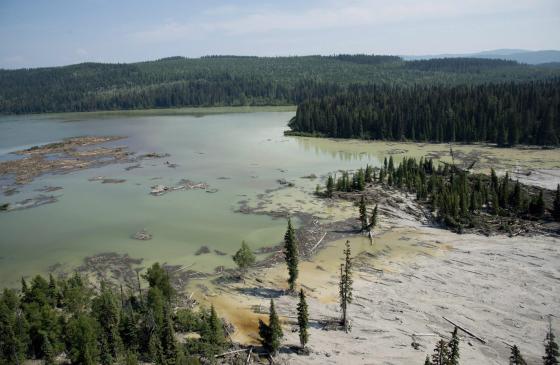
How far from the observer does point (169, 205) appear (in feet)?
174

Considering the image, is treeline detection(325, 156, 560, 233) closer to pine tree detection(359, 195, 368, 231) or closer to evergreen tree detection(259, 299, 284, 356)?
pine tree detection(359, 195, 368, 231)

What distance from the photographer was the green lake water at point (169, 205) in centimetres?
4028

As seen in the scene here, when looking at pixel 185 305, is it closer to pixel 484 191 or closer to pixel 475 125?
pixel 484 191

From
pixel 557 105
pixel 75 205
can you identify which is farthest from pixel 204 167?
pixel 557 105

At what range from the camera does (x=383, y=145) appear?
309 feet

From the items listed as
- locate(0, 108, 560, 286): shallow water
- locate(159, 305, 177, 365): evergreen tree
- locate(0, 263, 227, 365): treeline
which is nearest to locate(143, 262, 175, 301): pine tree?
locate(0, 263, 227, 365): treeline

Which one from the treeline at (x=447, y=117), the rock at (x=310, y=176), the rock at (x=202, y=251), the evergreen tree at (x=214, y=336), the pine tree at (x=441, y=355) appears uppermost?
the treeline at (x=447, y=117)

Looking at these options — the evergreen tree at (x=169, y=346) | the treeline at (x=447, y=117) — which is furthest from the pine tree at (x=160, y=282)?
the treeline at (x=447, y=117)

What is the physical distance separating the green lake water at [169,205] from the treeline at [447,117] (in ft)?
36.0

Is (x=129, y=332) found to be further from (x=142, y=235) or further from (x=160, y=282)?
(x=142, y=235)

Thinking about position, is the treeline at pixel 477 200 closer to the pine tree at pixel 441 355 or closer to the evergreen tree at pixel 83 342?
the pine tree at pixel 441 355

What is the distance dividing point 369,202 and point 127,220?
2889 centimetres

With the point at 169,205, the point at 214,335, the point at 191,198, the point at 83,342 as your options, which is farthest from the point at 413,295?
the point at 191,198

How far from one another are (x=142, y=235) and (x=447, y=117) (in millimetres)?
78292
